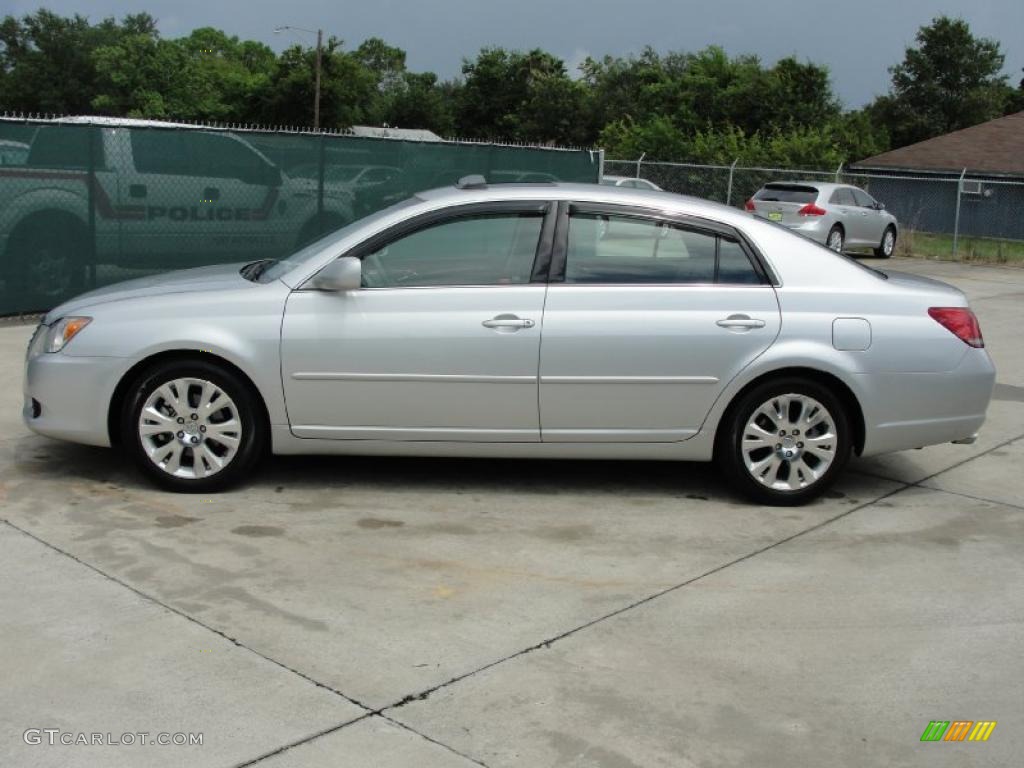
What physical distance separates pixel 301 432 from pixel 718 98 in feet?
153

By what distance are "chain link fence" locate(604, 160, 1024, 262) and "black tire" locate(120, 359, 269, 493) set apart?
68.3 ft

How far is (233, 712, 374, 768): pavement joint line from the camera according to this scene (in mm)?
3562

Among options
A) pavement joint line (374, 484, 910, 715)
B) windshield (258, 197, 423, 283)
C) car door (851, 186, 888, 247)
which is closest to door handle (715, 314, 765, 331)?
pavement joint line (374, 484, 910, 715)

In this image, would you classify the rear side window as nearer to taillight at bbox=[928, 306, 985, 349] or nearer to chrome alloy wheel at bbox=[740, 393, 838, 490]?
taillight at bbox=[928, 306, 985, 349]

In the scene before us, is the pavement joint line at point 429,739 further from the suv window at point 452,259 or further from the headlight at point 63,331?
the headlight at point 63,331

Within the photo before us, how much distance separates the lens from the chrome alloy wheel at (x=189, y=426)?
610 centimetres

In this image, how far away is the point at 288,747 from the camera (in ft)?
12.0

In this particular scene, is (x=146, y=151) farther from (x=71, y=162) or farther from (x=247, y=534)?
(x=247, y=534)

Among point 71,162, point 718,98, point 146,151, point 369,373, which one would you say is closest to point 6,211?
point 71,162

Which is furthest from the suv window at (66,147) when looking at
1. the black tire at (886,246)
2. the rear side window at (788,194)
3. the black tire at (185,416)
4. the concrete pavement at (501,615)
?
the black tire at (886,246)

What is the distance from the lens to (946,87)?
58.6 m

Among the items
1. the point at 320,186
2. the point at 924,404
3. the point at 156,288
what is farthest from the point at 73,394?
the point at 320,186

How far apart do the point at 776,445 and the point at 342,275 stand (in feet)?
7.69

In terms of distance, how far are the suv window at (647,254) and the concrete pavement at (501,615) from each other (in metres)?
1.15
